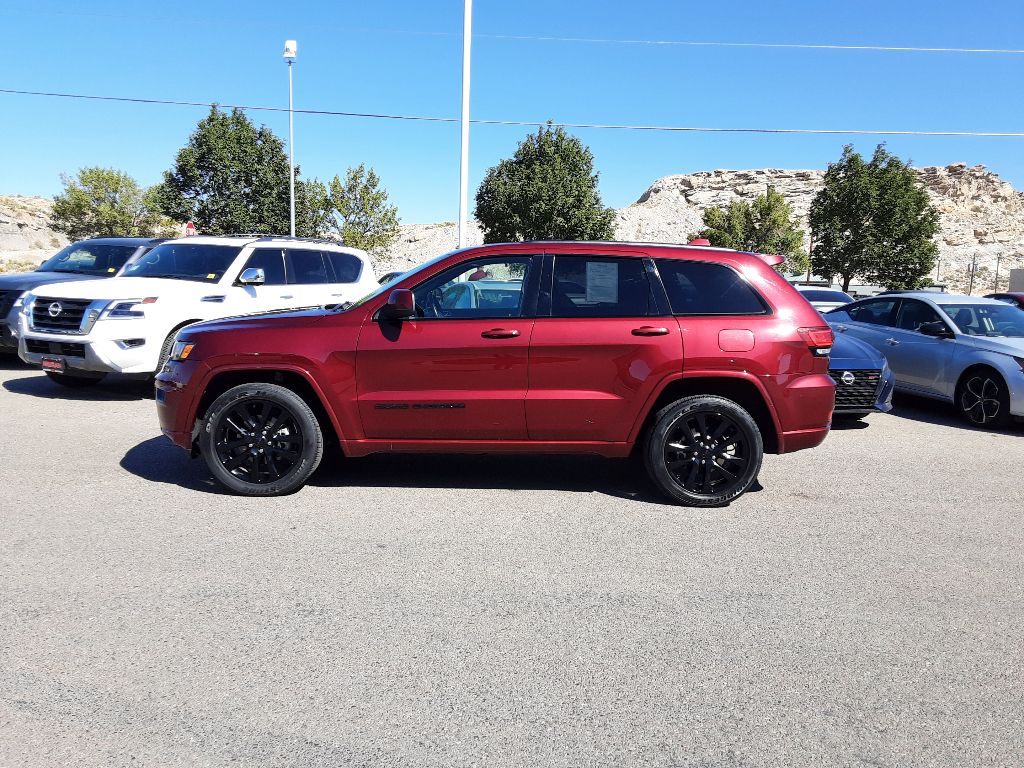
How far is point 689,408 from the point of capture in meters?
5.19

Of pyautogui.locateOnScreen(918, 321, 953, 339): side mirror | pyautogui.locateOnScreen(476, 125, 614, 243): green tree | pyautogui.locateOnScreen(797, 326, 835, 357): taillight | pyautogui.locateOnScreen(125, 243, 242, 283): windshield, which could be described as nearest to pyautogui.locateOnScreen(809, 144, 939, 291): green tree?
pyautogui.locateOnScreen(476, 125, 614, 243): green tree

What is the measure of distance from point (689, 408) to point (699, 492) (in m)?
0.61

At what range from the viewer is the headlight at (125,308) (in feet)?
28.6

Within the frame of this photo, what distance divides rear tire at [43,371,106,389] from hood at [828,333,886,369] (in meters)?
9.12

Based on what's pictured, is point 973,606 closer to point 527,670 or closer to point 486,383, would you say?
point 527,670

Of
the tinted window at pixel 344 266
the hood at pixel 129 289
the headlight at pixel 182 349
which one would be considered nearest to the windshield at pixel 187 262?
the hood at pixel 129 289

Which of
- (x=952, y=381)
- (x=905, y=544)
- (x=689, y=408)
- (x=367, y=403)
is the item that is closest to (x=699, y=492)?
(x=689, y=408)

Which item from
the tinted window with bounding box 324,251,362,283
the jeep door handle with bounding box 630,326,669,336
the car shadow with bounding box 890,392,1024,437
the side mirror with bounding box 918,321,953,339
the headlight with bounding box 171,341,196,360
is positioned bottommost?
the car shadow with bounding box 890,392,1024,437

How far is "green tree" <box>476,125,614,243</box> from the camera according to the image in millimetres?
50531

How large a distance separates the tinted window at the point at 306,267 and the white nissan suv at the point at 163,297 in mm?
14

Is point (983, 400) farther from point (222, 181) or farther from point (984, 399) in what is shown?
point (222, 181)

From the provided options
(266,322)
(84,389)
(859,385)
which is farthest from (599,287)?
(84,389)

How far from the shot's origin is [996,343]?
8.70 meters

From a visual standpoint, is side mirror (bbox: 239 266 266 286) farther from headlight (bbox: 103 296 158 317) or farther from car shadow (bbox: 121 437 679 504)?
car shadow (bbox: 121 437 679 504)
